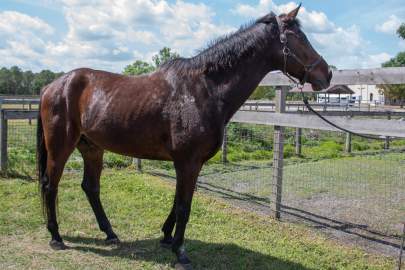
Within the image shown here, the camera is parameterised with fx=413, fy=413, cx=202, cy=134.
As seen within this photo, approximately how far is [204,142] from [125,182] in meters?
3.63

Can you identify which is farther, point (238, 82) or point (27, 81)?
point (27, 81)

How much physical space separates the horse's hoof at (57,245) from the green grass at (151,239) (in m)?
0.07

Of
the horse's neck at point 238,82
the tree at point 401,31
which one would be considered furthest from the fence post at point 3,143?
the tree at point 401,31

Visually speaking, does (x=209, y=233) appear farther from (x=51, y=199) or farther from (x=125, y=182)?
(x=125, y=182)

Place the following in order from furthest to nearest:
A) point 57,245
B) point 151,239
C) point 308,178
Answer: point 308,178, point 151,239, point 57,245

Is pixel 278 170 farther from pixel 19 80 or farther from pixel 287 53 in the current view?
pixel 19 80

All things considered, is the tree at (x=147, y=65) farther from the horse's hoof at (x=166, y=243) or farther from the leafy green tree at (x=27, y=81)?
the leafy green tree at (x=27, y=81)

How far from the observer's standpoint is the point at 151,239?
4.47 meters

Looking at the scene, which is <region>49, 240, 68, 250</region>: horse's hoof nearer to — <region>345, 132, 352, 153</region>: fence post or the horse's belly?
the horse's belly

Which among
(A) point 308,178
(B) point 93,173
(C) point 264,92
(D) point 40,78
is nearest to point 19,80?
(D) point 40,78

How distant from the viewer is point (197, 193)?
21.2 ft

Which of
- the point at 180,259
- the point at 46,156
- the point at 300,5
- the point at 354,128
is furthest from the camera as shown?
the point at 46,156

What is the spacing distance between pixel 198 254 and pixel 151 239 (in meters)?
0.67

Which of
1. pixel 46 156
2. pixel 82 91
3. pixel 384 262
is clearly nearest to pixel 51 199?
pixel 46 156
